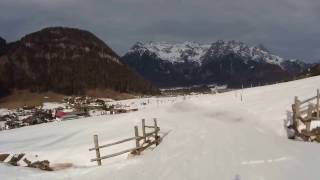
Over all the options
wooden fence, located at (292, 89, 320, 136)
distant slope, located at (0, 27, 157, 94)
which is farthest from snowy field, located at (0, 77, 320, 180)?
distant slope, located at (0, 27, 157, 94)

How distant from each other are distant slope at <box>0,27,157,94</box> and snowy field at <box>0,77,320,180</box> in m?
82.6

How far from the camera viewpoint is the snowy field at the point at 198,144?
91.4 ft

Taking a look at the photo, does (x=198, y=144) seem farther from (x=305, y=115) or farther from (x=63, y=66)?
(x=63, y=66)

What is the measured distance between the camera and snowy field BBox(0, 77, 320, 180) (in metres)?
27.9

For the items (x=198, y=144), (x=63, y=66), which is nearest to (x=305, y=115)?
(x=198, y=144)

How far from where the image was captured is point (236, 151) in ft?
105

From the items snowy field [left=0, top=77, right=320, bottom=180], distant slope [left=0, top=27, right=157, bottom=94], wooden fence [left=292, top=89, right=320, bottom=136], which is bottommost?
snowy field [left=0, top=77, right=320, bottom=180]

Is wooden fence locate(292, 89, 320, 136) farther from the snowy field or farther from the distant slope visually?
the distant slope

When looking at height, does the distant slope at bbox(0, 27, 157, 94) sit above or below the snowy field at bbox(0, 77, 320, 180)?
above

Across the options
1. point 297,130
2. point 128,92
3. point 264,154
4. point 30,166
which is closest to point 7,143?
point 30,166

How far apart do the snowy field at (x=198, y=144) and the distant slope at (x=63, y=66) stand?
82642mm

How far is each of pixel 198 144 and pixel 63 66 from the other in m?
126

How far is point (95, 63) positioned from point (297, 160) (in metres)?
144

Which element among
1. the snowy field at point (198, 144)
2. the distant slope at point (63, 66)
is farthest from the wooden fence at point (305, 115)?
the distant slope at point (63, 66)
